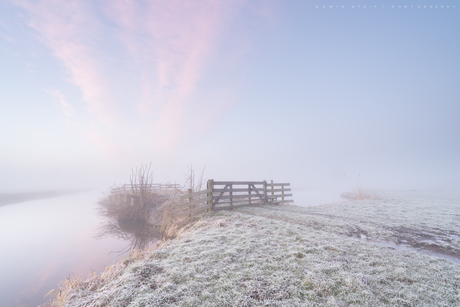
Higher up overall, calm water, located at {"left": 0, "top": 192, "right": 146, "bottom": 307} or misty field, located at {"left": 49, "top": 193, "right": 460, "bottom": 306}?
misty field, located at {"left": 49, "top": 193, "right": 460, "bottom": 306}

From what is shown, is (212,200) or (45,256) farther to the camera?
(212,200)

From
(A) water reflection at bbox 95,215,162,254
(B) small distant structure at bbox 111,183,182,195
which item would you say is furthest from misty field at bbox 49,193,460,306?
(B) small distant structure at bbox 111,183,182,195

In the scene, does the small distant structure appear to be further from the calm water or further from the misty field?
the misty field

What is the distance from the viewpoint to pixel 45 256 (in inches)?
322

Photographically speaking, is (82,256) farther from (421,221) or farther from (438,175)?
(438,175)

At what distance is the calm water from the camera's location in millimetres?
5832

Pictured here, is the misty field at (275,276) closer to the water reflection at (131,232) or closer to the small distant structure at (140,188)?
the water reflection at (131,232)

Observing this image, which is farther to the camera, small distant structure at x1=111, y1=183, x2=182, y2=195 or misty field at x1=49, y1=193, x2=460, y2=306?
small distant structure at x1=111, y1=183, x2=182, y2=195

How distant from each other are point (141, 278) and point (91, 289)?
1.09m

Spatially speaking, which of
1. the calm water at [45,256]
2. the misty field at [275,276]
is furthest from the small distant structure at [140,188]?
the misty field at [275,276]

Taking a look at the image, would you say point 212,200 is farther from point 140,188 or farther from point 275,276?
point 275,276

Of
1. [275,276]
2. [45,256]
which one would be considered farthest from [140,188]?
[275,276]

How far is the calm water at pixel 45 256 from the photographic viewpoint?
5832 mm

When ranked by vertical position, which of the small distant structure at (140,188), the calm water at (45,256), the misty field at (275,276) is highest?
the small distant structure at (140,188)
